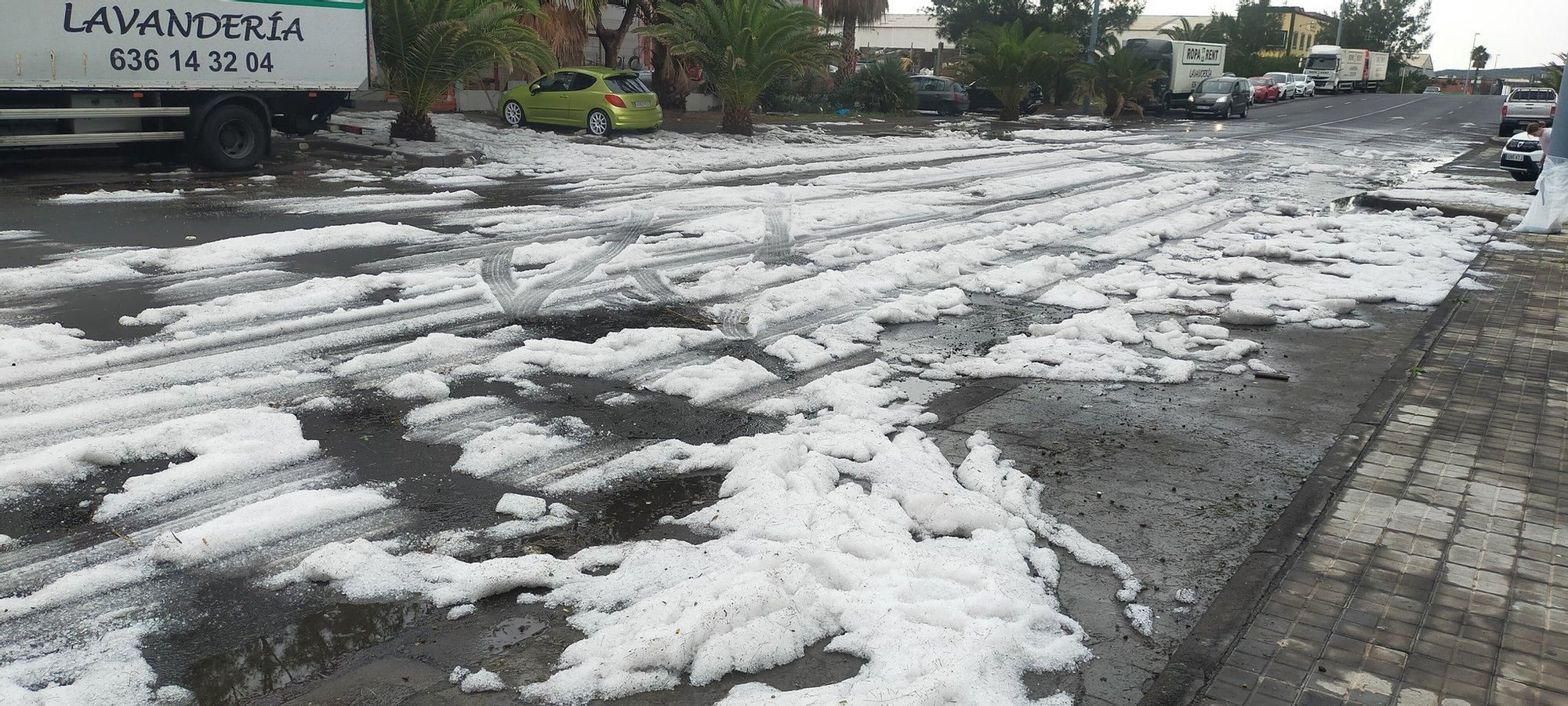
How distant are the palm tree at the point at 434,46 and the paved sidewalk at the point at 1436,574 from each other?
1650cm

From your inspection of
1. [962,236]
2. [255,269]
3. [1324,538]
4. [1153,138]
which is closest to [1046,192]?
[962,236]

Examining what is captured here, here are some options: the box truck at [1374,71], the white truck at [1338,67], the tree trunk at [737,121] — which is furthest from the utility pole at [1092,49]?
the box truck at [1374,71]

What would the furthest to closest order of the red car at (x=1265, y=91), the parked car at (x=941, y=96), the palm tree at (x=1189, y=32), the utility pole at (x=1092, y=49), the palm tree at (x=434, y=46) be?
the red car at (x=1265, y=91) → the palm tree at (x=1189, y=32) → the utility pole at (x=1092, y=49) → the parked car at (x=941, y=96) → the palm tree at (x=434, y=46)

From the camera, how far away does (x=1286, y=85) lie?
213 ft

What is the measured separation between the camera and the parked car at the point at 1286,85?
2517 inches

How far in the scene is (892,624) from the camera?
Result: 12.9 feet

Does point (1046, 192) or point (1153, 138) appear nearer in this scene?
point (1046, 192)

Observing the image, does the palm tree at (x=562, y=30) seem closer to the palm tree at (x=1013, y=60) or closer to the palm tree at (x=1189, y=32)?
the palm tree at (x=1013, y=60)

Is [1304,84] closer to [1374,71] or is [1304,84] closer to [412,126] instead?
[1374,71]

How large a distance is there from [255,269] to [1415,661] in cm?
883

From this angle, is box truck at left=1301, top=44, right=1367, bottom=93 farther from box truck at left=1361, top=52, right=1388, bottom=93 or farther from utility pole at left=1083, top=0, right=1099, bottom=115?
utility pole at left=1083, top=0, right=1099, bottom=115

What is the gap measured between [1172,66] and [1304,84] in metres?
25.3

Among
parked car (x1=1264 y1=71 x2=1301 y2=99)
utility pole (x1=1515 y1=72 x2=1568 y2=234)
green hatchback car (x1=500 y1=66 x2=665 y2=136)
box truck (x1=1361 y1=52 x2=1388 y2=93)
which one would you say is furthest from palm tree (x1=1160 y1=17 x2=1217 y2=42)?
utility pole (x1=1515 y1=72 x2=1568 y2=234)

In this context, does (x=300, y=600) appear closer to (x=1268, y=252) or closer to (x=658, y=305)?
(x=658, y=305)
